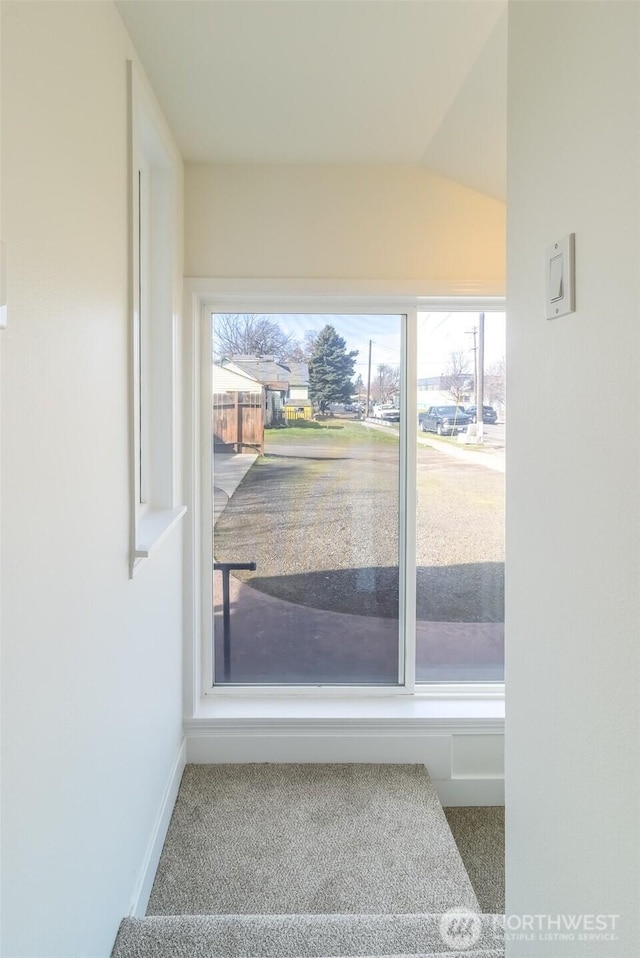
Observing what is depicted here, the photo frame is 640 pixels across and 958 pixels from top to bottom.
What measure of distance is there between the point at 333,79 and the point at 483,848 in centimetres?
273

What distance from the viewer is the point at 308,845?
6.01ft

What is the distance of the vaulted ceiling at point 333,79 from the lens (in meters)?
1.40

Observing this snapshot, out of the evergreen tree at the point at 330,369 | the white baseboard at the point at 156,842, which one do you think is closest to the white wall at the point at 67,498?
the white baseboard at the point at 156,842

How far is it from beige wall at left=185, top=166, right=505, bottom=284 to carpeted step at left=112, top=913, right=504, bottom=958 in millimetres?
2143

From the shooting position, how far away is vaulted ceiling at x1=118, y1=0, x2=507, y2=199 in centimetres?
140

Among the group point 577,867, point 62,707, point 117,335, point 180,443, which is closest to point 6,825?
point 62,707

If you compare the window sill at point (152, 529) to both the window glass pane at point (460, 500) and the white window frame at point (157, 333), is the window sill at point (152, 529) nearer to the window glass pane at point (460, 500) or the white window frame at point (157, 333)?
the white window frame at point (157, 333)

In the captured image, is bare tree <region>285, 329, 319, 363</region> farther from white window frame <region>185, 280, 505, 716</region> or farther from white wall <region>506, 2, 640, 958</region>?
white wall <region>506, 2, 640, 958</region>

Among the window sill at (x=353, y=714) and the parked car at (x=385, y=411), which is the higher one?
the parked car at (x=385, y=411)

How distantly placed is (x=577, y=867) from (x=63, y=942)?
3.01 feet

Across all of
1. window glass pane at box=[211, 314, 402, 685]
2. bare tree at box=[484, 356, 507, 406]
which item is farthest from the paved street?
bare tree at box=[484, 356, 507, 406]

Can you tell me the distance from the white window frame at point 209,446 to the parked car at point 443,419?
0.26ft

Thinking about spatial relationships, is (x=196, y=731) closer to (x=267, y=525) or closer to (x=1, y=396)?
(x=267, y=525)

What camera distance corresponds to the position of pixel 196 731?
7.35 feet
